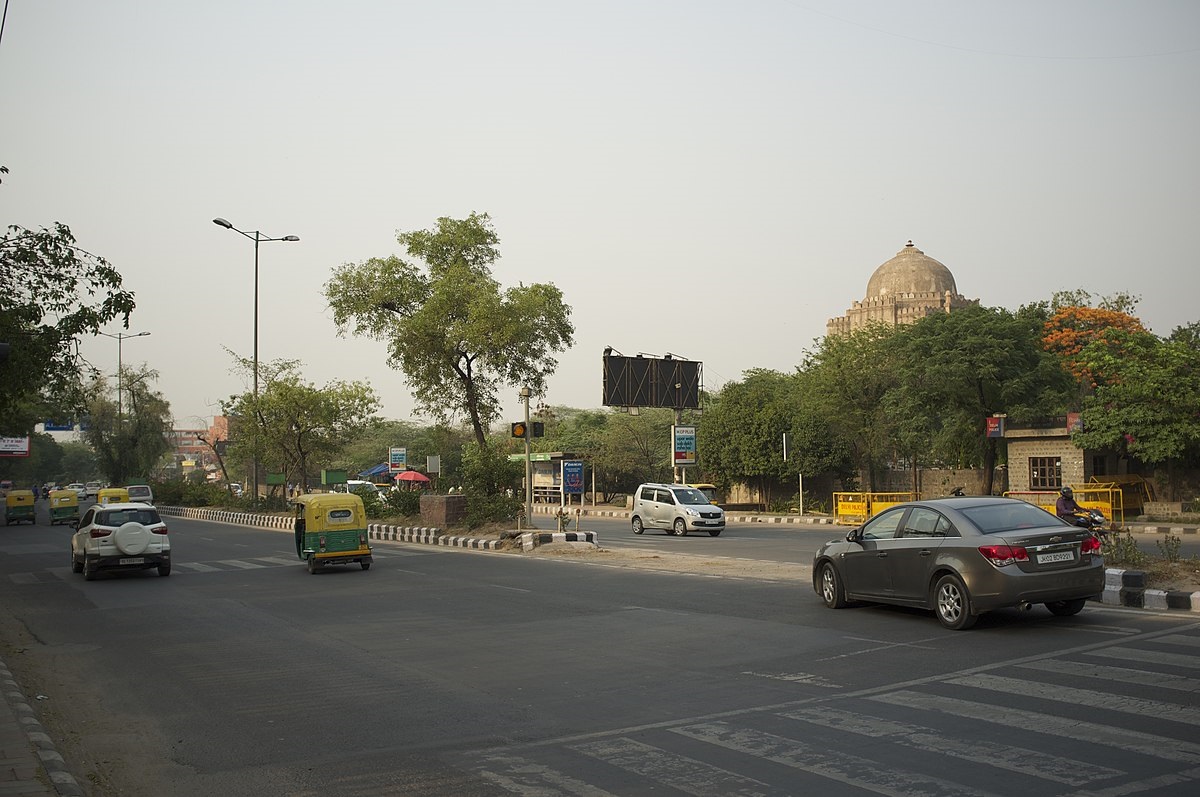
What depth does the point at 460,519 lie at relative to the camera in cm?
3297

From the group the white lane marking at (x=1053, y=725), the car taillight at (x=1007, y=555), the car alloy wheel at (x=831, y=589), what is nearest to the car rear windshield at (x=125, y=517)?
the car alloy wheel at (x=831, y=589)

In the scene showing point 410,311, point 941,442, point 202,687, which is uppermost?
point 410,311

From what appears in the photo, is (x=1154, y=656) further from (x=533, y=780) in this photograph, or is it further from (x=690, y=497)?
(x=690, y=497)

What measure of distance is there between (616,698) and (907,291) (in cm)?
11050

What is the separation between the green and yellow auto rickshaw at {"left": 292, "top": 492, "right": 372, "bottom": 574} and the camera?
22.5m

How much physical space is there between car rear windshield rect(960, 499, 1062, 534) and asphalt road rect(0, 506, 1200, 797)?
1171 millimetres

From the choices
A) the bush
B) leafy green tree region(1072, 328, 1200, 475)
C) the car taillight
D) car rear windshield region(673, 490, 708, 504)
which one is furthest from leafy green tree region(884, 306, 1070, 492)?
the car taillight

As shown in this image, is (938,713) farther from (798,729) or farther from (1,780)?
(1,780)

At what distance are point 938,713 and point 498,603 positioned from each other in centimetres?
962

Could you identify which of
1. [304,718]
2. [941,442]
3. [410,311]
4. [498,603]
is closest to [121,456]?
[410,311]

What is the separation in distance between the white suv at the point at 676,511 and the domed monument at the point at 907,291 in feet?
253

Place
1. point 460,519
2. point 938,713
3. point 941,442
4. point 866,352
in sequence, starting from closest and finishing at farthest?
point 938,713
point 460,519
point 941,442
point 866,352

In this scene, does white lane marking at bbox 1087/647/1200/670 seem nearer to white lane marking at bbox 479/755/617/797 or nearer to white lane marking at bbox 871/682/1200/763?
white lane marking at bbox 871/682/1200/763

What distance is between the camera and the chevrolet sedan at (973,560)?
36.9 ft
